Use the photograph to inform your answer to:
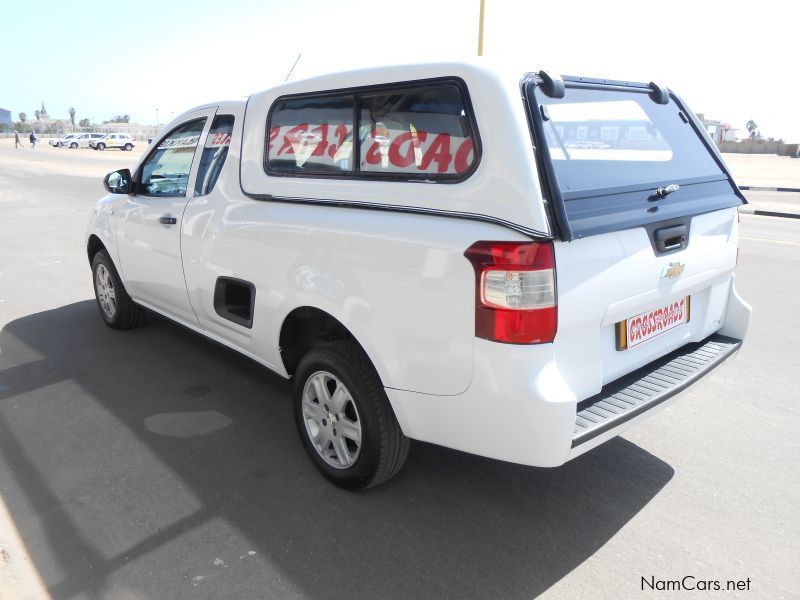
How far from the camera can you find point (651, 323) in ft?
9.14

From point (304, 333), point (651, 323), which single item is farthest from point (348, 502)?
point (651, 323)

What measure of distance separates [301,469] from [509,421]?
1.39 meters

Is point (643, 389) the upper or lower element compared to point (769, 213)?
upper

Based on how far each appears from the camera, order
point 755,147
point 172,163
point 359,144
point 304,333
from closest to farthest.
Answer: point 359,144 → point 304,333 → point 172,163 → point 755,147

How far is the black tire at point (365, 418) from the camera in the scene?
109 inches

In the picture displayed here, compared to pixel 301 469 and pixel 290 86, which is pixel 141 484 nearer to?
pixel 301 469

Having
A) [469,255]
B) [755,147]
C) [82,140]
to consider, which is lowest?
[469,255]

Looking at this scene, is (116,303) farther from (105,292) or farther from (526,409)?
(526,409)

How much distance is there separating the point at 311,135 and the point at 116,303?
3037 millimetres

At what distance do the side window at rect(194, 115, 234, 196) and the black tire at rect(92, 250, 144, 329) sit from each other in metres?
1.80

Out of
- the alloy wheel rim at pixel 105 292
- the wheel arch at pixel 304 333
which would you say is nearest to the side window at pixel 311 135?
the wheel arch at pixel 304 333

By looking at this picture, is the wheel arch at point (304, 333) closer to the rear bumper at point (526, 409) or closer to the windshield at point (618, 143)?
the rear bumper at point (526, 409)

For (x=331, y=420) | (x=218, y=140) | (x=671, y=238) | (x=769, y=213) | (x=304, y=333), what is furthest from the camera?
(x=769, y=213)

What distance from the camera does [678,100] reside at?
10.8 ft
